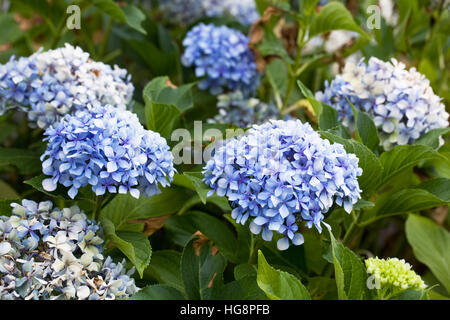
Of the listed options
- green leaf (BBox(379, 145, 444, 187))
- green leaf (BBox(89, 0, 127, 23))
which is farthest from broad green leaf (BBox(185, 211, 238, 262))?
green leaf (BBox(89, 0, 127, 23))

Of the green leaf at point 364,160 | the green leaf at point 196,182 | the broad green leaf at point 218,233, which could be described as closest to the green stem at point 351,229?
the green leaf at point 364,160

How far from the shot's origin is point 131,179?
1020mm

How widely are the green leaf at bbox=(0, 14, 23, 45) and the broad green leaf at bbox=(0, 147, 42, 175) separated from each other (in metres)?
0.51

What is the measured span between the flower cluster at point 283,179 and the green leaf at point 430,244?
0.46 m

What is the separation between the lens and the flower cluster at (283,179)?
960mm

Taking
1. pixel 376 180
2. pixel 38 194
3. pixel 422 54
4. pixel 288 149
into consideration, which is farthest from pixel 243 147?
pixel 422 54

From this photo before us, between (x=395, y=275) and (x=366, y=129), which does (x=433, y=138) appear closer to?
(x=366, y=129)

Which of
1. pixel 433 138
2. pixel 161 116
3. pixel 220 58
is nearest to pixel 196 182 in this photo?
pixel 161 116

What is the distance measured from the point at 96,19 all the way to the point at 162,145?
53.3 inches

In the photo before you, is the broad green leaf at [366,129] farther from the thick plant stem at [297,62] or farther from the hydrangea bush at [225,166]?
the thick plant stem at [297,62]

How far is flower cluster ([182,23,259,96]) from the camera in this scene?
1.61m

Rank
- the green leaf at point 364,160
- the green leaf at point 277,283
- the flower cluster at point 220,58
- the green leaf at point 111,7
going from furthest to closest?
the flower cluster at point 220,58 → the green leaf at point 111,7 → the green leaf at point 364,160 → the green leaf at point 277,283

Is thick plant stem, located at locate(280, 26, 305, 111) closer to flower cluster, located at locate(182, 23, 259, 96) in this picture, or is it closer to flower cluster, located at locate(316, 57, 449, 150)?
flower cluster, located at locate(182, 23, 259, 96)

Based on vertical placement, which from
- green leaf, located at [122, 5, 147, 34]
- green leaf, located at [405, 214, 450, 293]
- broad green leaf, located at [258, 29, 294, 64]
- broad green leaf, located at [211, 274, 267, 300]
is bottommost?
green leaf, located at [405, 214, 450, 293]
